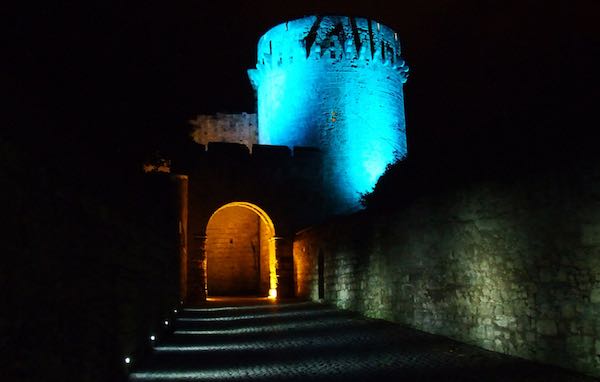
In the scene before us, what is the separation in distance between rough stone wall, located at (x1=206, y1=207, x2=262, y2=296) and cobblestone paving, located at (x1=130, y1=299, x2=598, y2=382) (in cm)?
1260

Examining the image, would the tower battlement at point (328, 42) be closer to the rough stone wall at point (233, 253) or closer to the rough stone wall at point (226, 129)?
the rough stone wall at point (226, 129)

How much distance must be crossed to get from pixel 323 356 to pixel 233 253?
1726 cm

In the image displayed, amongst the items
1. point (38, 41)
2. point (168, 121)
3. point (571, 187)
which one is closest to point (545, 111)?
point (571, 187)

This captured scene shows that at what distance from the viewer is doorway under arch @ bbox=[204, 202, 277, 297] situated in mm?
24219

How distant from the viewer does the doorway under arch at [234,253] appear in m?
24.2

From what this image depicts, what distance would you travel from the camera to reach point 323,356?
24.2 ft

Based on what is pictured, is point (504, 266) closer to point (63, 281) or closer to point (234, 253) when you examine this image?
point (63, 281)

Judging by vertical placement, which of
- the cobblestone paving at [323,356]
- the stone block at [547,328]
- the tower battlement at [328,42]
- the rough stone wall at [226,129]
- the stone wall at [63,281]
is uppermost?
the tower battlement at [328,42]

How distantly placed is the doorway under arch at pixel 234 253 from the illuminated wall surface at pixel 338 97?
3.64 metres

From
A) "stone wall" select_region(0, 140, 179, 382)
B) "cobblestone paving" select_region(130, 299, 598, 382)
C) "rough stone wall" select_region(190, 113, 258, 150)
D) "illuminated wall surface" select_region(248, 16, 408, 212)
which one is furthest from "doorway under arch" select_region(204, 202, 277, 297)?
"stone wall" select_region(0, 140, 179, 382)

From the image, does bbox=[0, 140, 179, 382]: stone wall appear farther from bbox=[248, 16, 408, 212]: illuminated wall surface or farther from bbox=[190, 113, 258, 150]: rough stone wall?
bbox=[190, 113, 258, 150]: rough stone wall

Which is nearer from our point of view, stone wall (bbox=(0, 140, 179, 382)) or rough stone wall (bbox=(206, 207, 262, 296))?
stone wall (bbox=(0, 140, 179, 382))

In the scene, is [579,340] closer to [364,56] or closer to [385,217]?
[385,217]

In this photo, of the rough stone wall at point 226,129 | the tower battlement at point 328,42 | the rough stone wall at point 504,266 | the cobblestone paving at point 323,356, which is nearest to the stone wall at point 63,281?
the cobblestone paving at point 323,356
